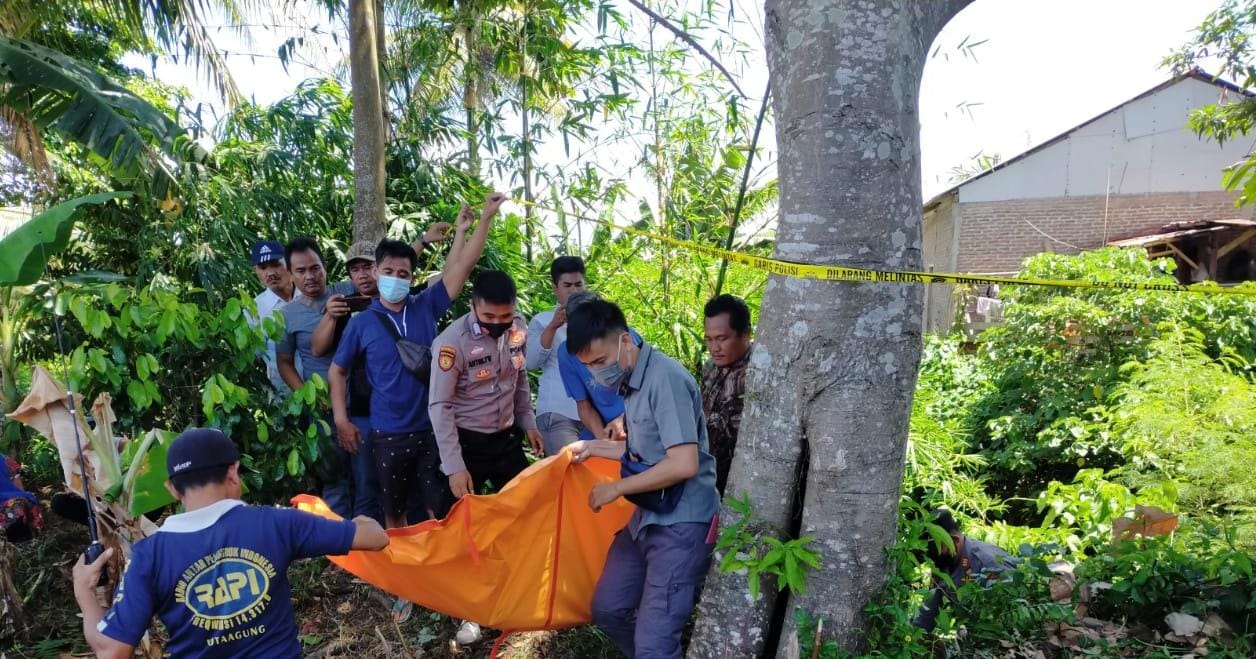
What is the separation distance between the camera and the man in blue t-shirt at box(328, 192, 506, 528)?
4012mm

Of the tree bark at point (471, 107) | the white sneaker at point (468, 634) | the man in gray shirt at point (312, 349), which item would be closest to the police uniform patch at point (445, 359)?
the man in gray shirt at point (312, 349)

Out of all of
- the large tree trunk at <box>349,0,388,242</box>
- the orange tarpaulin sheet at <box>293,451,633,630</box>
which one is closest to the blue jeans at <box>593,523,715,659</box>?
the orange tarpaulin sheet at <box>293,451,633,630</box>

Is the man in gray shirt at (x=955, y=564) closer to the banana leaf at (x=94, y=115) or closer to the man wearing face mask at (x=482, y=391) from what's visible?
the man wearing face mask at (x=482, y=391)

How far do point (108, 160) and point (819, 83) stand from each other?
21.9 ft

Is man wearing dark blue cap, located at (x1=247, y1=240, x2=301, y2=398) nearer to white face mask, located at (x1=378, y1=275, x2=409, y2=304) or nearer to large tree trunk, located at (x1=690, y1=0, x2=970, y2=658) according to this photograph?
white face mask, located at (x1=378, y1=275, x2=409, y2=304)

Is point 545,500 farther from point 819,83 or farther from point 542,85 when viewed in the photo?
point 542,85

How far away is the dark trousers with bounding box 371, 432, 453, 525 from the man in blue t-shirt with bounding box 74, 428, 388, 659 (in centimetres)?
144

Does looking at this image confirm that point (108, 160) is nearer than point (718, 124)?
No

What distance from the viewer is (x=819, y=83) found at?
270cm

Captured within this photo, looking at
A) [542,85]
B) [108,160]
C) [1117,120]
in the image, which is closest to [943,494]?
[542,85]

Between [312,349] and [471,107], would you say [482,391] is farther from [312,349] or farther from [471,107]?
[471,107]

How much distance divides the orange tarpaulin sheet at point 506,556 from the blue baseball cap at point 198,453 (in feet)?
2.81

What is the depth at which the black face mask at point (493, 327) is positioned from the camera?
152 inches

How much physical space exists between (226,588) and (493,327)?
1751 mm
